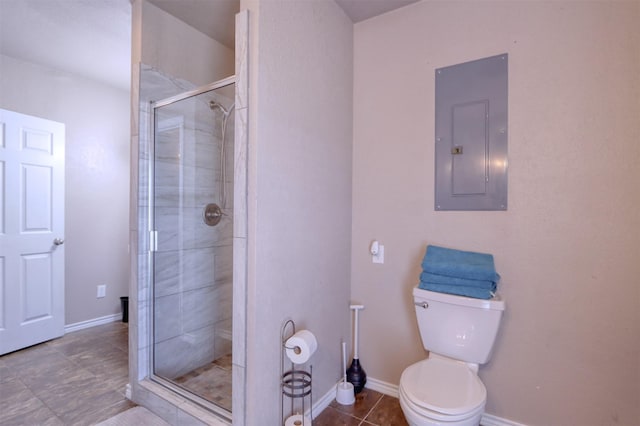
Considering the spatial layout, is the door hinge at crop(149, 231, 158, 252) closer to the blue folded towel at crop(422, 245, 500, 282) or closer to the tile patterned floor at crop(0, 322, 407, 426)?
the tile patterned floor at crop(0, 322, 407, 426)

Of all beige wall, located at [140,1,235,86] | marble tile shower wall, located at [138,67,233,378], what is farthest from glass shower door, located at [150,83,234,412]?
beige wall, located at [140,1,235,86]

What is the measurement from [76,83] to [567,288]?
4.14 m

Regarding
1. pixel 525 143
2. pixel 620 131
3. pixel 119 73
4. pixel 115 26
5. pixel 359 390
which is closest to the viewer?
pixel 620 131

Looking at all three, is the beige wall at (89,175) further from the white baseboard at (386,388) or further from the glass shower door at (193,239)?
the white baseboard at (386,388)

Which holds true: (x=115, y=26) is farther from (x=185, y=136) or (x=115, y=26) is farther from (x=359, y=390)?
(x=359, y=390)

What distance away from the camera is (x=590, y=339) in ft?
4.97

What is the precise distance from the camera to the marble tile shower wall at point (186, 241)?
196cm

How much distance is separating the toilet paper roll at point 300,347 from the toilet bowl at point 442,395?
44 centimetres

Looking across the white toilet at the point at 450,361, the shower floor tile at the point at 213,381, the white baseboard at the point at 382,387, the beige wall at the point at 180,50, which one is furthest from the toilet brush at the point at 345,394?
the beige wall at the point at 180,50

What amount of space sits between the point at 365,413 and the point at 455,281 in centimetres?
92

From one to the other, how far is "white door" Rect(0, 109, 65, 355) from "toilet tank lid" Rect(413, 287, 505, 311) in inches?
120

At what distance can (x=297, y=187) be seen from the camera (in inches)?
65.9

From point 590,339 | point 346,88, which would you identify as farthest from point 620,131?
point 346,88

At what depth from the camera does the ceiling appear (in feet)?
6.53
